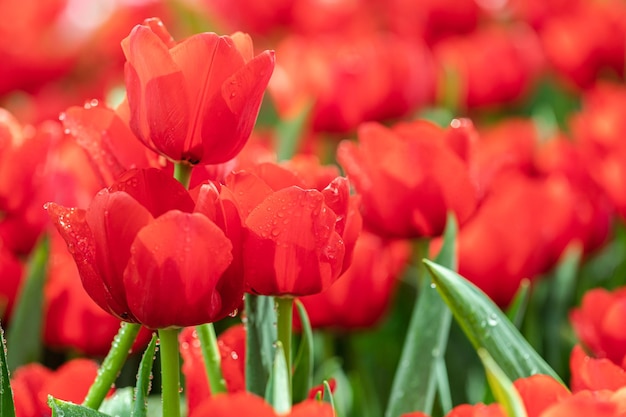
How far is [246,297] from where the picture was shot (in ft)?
1.91

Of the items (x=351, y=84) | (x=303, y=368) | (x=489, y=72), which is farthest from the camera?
(x=489, y=72)

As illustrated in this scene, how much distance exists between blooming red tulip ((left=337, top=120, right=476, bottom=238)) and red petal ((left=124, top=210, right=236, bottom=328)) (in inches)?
10.9

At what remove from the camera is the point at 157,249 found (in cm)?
45

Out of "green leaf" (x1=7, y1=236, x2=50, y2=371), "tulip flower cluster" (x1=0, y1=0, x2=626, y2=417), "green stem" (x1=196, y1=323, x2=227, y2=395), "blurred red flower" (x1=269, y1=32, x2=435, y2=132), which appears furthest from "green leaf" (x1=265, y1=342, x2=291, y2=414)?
"blurred red flower" (x1=269, y1=32, x2=435, y2=132)

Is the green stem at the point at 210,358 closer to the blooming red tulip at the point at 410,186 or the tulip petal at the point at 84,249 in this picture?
the tulip petal at the point at 84,249

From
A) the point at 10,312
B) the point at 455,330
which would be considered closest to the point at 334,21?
the point at 455,330

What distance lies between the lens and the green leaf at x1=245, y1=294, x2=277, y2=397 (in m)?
0.57

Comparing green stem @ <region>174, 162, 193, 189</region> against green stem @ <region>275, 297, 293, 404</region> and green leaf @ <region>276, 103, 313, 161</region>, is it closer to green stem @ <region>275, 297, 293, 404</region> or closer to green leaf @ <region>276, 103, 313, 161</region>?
green stem @ <region>275, 297, 293, 404</region>

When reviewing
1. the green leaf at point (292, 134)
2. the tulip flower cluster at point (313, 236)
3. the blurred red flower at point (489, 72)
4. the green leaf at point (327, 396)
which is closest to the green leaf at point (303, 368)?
the tulip flower cluster at point (313, 236)

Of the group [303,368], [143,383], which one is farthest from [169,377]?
[303,368]

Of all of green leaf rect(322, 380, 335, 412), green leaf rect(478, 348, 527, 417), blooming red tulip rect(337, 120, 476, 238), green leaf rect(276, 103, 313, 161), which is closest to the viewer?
green leaf rect(478, 348, 527, 417)

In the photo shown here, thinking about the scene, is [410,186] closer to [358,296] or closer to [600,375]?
[358,296]

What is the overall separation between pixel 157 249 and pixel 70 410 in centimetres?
8

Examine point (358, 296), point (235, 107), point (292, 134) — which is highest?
point (235, 107)
